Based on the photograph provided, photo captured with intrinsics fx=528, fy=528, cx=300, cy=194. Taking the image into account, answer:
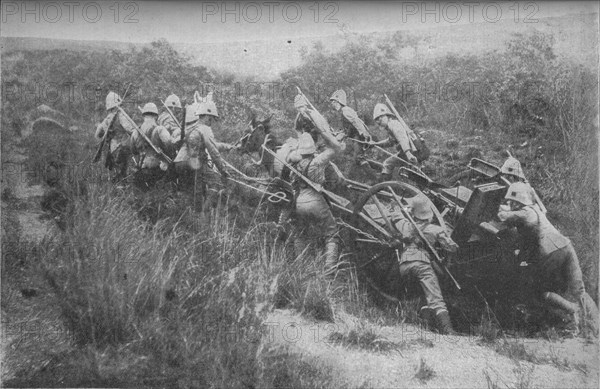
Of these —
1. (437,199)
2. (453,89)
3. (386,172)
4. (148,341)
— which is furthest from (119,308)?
(453,89)

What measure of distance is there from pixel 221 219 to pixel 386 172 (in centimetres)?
188

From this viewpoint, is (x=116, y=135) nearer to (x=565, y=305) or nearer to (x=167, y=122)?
(x=167, y=122)

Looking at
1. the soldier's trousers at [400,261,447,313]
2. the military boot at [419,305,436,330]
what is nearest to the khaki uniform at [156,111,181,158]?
the soldier's trousers at [400,261,447,313]

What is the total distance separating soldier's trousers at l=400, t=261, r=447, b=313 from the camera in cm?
546

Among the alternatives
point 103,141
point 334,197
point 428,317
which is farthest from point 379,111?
point 103,141

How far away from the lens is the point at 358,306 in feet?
18.4

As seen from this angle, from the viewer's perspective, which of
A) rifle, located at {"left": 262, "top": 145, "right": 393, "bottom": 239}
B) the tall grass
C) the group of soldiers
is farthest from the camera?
rifle, located at {"left": 262, "top": 145, "right": 393, "bottom": 239}

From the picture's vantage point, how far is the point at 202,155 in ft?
19.3

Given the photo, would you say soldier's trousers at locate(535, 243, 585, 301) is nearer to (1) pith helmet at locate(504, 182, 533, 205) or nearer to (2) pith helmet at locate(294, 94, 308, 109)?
(1) pith helmet at locate(504, 182, 533, 205)

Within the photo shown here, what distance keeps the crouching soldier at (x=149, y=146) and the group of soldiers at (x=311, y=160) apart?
0.01 m

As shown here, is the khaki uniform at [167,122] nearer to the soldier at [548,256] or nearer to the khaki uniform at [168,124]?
the khaki uniform at [168,124]

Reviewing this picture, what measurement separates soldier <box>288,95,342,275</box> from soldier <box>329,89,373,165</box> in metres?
0.20

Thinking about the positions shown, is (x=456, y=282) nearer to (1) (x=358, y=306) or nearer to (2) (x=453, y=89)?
(1) (x=358, y=306)

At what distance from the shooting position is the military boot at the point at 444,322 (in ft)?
17.9
